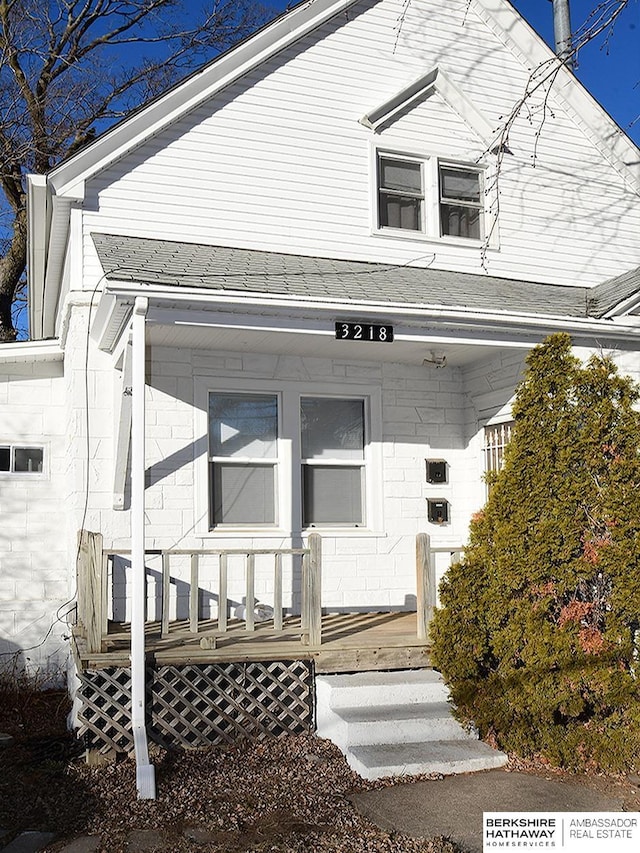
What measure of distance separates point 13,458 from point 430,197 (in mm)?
5303

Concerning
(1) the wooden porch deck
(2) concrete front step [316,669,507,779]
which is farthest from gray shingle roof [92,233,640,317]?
(2) concrete front step [316,669,507,779]

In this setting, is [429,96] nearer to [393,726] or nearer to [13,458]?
[13,458]

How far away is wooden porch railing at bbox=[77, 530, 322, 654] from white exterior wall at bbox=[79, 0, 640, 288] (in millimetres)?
2806

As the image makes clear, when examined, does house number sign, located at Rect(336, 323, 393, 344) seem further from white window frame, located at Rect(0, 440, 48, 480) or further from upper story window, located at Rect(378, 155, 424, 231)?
white window frame, located at Rect(0, 440, 48, 480)

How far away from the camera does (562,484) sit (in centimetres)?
648

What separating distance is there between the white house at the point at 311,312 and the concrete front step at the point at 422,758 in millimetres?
903

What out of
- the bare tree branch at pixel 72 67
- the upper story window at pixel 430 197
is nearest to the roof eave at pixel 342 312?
the upper story window at pixel 430 197

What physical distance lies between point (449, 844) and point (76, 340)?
5.34 m

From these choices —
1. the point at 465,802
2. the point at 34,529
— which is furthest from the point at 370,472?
the point at 465,802

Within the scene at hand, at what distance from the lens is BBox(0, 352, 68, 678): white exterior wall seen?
8.65 meters

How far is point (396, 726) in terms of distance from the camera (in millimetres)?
6559

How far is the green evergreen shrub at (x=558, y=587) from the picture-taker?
20.2 feet

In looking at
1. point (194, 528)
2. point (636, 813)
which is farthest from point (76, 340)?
point (636, 813)

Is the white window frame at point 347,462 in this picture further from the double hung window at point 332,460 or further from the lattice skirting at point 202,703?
the lattice skirting at point 202,703
